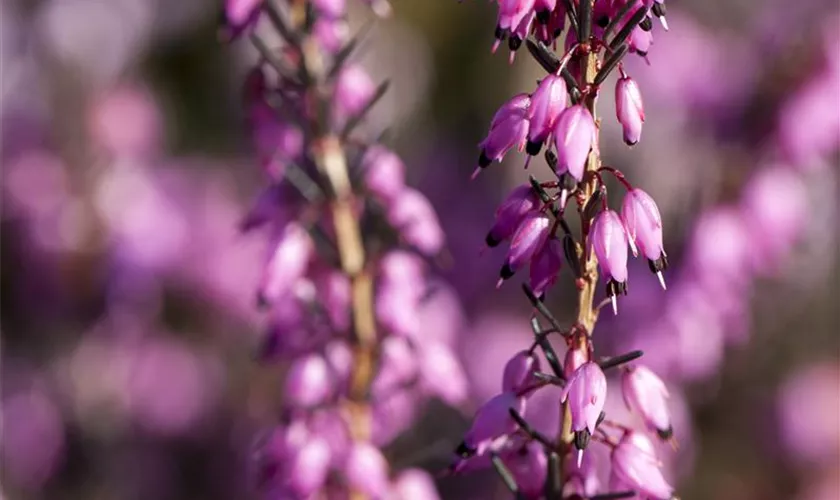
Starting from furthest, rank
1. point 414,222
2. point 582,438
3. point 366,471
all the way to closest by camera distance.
Answer: point 414,222
point 366,471
point 582,438

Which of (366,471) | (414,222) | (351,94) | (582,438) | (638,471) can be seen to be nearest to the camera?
(582,438)

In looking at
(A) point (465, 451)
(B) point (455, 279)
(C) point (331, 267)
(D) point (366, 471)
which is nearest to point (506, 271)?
(A) point (465, 451)

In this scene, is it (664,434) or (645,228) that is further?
(664,434)

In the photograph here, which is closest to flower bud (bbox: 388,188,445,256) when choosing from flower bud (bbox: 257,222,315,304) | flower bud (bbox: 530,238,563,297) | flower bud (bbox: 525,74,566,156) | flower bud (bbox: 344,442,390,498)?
flower bud (bbox: 257,222,315,304)

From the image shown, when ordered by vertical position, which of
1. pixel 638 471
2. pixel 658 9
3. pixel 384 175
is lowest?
pixel 638 471

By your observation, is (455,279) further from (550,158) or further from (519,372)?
(550,158)

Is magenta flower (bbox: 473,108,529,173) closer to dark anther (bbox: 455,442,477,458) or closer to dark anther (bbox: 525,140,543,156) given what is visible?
dark anther (bbox: 525,140,543,156)
